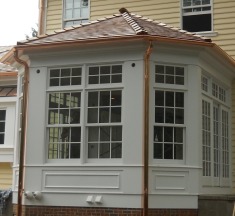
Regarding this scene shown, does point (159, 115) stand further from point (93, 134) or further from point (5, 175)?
point (5, 175)

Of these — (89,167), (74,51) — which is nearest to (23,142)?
(89,167)

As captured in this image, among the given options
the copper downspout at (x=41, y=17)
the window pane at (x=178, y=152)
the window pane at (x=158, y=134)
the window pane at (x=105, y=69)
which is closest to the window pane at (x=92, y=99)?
the window pane at (x=105, y=69)

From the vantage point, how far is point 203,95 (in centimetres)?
1198

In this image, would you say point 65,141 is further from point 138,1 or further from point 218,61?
point 138,1

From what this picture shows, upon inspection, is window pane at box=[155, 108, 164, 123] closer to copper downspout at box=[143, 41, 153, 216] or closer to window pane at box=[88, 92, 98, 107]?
copper downspout at box=[143, 41, 153, 216]

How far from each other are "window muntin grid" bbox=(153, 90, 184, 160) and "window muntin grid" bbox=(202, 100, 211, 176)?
1022mm

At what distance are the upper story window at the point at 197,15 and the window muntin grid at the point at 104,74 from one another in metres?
5.01

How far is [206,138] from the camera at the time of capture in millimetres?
12180

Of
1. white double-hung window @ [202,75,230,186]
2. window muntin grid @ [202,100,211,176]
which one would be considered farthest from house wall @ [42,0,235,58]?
window muntin grid @ [202,100,211,176]

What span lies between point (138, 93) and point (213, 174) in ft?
10.5

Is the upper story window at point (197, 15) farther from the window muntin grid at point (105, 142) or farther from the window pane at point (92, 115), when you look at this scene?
the window muntin grid at point (105, 142)

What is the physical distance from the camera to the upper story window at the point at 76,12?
17.1 metres

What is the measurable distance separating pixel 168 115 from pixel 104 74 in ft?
5.64

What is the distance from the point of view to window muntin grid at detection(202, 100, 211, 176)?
473 inches
